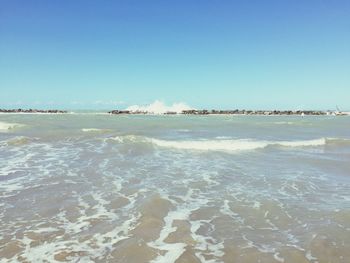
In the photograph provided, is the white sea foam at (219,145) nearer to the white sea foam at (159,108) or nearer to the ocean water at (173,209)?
the ocean water at (173,209)

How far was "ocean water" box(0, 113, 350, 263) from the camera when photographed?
618 cm

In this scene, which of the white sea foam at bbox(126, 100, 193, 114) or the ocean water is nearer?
the ocean water

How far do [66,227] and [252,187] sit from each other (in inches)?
215

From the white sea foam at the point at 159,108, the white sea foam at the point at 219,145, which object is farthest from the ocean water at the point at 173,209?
the white sea foam at the point at 159,108

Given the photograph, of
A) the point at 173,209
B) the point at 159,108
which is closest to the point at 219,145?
the point at 173,209

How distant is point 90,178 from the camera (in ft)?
39.3

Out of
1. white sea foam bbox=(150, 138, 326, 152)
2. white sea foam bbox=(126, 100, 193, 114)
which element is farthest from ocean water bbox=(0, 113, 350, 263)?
white sea foam bbox=(126, 100, 193, 114)

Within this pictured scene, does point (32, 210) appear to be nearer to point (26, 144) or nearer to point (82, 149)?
point (82, 149)

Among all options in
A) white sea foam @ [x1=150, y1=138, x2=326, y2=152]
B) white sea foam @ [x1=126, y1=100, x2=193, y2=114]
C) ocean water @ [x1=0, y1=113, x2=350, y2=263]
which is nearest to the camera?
ocean water @ [x1=0, y1=113, x2=350, y2=263]

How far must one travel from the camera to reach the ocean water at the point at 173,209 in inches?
243

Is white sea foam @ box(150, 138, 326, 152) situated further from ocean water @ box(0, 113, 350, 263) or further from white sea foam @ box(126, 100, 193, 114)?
white sea foam @ box(126, 100, 193, 114)

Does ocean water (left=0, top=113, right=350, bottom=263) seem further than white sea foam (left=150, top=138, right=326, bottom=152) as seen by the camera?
No

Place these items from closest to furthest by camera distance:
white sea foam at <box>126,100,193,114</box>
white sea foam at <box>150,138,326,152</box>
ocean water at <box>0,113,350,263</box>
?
1. ocean water at <box>0,113,350,263</box>
2. white sea foam at <box>150,138,326,152</box>
3. white sea foam at <box>126,100,193,114</box>

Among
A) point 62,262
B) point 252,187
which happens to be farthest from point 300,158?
point 62,262
